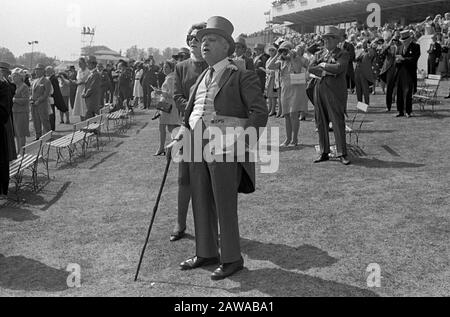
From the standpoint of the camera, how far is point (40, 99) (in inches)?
497

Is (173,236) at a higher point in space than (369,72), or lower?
lower

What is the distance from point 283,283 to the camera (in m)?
4.42

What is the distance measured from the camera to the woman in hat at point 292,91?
32.8ft

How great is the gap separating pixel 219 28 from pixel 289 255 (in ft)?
7.24

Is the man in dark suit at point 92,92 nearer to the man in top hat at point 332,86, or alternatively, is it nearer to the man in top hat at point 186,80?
the man in top hat at point 332,86

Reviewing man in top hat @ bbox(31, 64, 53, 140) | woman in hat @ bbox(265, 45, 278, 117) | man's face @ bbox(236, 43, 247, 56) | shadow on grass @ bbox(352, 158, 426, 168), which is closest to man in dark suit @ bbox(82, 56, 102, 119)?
man in top hat @ bbox(31, 64, 53, 140)

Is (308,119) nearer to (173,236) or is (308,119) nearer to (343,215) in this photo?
(343,215)

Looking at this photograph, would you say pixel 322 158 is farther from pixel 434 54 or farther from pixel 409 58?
pixel 434 54

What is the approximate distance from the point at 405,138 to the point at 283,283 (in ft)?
23.4

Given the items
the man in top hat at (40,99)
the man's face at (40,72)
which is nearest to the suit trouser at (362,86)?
the man in top hat at (40,99)

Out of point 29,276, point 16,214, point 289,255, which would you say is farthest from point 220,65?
point 16,214

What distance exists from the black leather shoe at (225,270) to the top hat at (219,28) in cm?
192
